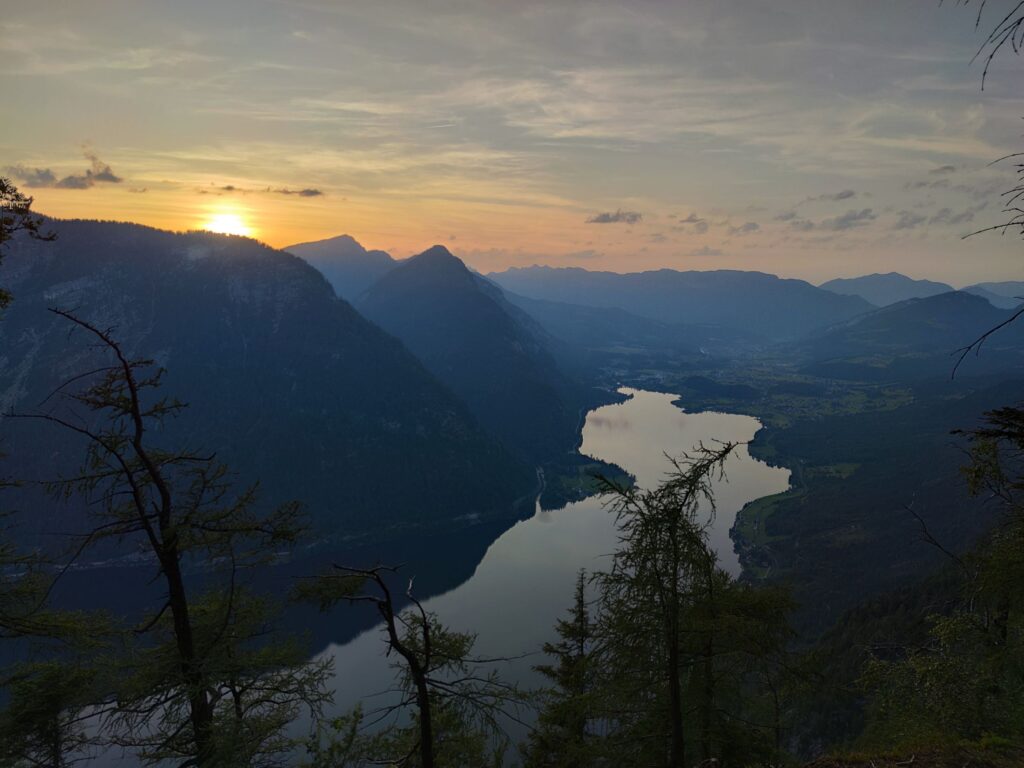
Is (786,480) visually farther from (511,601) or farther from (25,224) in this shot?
(25,224)

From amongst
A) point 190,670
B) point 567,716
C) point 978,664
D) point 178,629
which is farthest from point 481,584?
point 178,629

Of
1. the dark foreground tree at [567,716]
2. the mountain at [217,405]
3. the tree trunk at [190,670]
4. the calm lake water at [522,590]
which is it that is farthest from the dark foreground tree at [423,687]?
the mountain at [217,405]

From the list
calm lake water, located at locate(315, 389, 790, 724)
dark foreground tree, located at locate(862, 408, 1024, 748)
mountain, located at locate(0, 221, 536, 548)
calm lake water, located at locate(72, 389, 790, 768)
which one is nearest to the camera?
dark foreground tree, located at locate(862, 408, 1024, 748)

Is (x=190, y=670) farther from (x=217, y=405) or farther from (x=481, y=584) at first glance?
(x=217, y=405)

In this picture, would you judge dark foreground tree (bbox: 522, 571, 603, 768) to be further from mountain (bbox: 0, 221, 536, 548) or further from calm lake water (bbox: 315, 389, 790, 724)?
mountain (bbox: 0, 221, 536, 548)

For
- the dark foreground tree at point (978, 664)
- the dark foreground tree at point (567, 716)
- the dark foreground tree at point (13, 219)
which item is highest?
the dark foreground tree at point (13, 219)

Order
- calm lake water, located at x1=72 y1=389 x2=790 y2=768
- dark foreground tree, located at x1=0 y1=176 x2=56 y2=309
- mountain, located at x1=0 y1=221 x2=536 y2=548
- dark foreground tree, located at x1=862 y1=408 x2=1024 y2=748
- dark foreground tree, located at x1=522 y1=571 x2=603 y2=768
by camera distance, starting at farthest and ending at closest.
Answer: mountain, located at x1=0 y1=221 x2=536 y2=548 < calm lake water, located at x1=72 y1=389 x2=790 y2=768 < dark foreground tree, located at x1=522 y1=571 x2=603 y2=768 < dark foreground tree, located at x1=862 y1=408 x2=1024 y2=748 < dark foreground tree, located at x1=0 y1=176 x2=56 y2=309

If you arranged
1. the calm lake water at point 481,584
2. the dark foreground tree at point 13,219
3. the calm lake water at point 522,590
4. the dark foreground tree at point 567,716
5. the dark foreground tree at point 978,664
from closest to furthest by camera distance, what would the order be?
the dark foreground tree at point 13,219, the dark foreground tree at point 978,664, the dark foreground tree at point 567,716, the calm lake water at point 522,590, the calm lake water at point 481,584

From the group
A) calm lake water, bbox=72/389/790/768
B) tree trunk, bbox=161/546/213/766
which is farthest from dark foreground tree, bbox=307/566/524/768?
calm lake water, bbox=72/389/790/768

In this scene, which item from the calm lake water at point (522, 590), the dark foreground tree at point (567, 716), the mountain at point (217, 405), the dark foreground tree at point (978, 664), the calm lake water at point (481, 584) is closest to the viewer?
the dark foreground tree at point (978, 664)

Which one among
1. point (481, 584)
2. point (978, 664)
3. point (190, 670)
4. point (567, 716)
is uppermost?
point (190, 670)

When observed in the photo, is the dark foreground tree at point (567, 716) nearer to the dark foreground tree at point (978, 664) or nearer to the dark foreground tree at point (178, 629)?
the dark foreground tree at point (178, 629)

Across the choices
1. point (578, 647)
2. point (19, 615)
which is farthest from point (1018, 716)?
point (19, 615)
